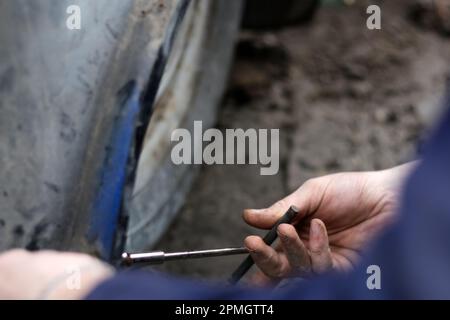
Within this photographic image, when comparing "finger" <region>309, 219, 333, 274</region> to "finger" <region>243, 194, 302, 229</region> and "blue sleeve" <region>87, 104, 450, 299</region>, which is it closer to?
"finger" <region>243, 194, 302, 229</region>

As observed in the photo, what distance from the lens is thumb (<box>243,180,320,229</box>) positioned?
52.2 inches

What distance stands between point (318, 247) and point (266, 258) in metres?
0.08

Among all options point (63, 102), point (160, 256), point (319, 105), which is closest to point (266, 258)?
point (160, 256)

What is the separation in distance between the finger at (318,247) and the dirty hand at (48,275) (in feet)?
1.41

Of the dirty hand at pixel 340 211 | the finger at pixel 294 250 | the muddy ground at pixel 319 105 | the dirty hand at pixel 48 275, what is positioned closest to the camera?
the dirty hand at pixel 48 275

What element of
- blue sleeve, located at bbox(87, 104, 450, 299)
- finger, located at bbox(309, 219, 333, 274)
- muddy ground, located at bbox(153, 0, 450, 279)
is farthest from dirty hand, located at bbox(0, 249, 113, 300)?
muddy ground, located at bbox(153, 0, 450, 279)

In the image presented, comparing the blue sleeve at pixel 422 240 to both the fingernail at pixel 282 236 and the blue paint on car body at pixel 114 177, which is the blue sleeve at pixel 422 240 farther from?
the blue paint on car body at pixel 114 177

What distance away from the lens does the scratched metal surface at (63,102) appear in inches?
49.3

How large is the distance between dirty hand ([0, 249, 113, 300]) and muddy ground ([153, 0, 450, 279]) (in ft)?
4.09

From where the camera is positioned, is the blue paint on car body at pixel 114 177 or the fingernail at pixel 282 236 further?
the blue paint on car body at pixel 114 177

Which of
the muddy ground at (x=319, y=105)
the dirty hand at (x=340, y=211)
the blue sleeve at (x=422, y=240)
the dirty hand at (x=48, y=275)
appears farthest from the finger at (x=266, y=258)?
the muddy ground at (x=319, y=105)

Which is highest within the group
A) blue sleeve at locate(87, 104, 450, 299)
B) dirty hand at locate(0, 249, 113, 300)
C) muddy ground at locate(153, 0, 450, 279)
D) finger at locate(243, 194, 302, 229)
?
blue sleeve at locate(87, 104, 450, 299)

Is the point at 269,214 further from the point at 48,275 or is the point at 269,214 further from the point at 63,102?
the point at 48,275
